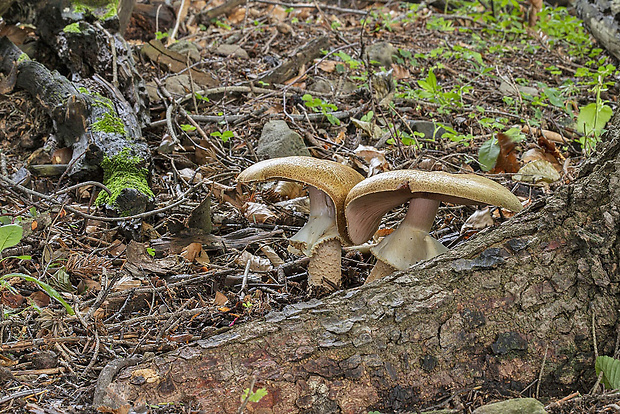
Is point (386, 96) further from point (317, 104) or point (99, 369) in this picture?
point (99, 369)

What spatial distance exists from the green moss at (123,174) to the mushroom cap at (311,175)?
3.68 feet

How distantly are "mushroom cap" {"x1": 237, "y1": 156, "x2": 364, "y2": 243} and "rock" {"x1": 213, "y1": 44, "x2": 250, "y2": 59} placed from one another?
177 inches

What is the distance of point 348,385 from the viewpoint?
1861 millimetres

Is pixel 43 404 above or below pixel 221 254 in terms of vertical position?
above

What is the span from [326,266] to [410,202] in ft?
1.85

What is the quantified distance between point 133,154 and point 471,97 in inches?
146

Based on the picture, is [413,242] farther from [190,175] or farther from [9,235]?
[190,175]

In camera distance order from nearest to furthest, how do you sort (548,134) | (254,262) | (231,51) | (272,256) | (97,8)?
(254,262) < (272,256) < (548,134) < (97,8) < (231,51)

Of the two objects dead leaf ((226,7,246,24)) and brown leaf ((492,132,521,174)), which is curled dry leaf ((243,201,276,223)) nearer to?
brown leaf ((492,132,521,174))

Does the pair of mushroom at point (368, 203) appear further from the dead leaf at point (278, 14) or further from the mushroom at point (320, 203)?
the dead leaf at point (278, 14)

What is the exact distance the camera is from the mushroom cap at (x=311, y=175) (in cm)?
255

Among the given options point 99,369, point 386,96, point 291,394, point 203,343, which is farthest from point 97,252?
point 386,96

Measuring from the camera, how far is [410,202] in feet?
8.69

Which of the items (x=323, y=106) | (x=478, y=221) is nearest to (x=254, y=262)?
(x=478, y=221)
